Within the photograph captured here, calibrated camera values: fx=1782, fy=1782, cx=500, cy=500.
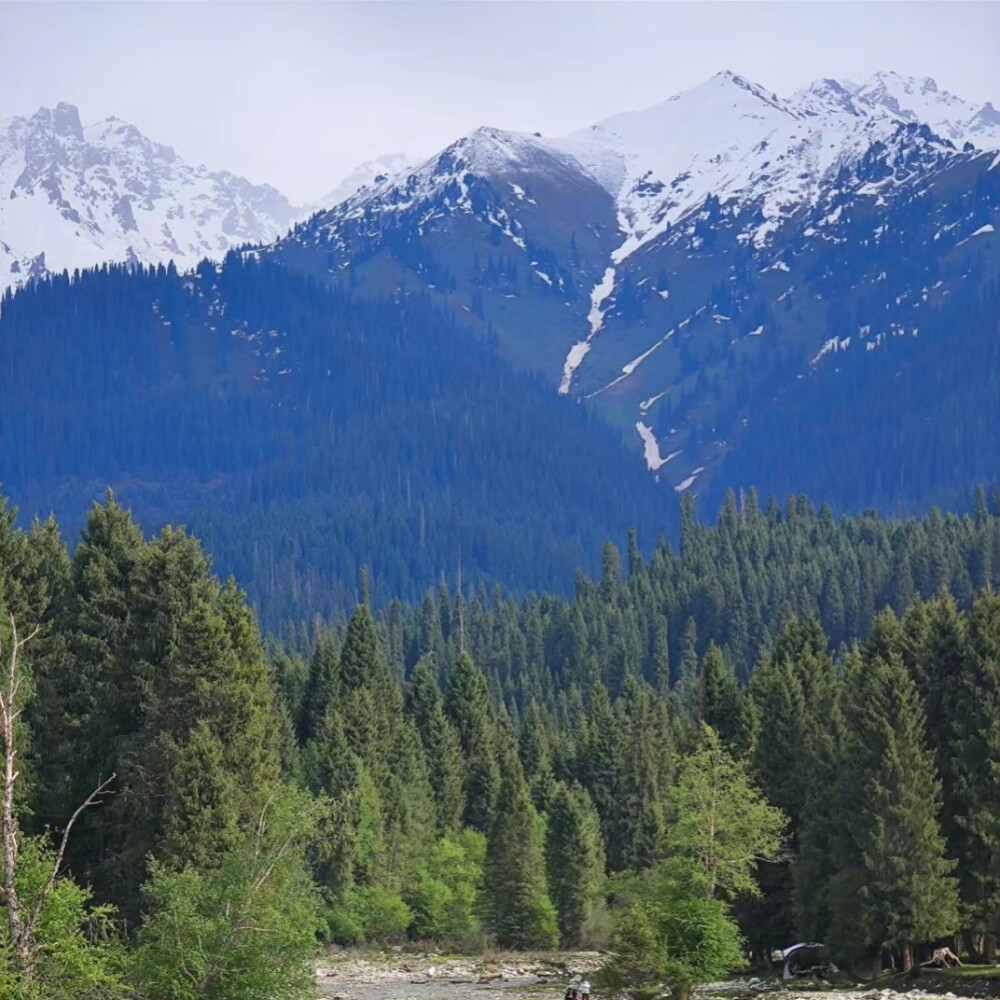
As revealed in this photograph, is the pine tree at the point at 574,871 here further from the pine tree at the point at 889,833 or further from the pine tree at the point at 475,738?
the pine tree at the point at 889,833

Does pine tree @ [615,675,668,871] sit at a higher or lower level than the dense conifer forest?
higher

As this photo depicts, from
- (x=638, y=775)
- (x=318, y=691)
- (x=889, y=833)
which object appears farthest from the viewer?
(x=318, y=691)

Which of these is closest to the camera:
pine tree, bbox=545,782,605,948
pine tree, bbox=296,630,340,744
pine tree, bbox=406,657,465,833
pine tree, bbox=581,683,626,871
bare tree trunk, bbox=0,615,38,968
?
bare tree trunk, bbox=0,615,38,968

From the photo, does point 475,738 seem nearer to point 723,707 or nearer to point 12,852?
point 723,707

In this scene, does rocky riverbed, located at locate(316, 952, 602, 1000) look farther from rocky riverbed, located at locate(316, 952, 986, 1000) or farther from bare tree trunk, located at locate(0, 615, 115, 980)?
bare tree trunk, located at locate(0, 615, 115, 980)

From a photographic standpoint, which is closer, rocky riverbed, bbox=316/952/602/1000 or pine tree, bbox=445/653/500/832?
rocky riverbed, bbox=316/952/602/1000

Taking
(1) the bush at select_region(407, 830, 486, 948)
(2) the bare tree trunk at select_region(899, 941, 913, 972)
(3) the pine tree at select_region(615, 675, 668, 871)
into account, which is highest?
(3) the pine tree at select_region(615, 675, 668, 871)

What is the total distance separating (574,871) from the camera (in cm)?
11169

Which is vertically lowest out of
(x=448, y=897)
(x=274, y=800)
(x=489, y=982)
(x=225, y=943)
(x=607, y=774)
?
(x=225, y=943)

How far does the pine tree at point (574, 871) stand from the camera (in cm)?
11206

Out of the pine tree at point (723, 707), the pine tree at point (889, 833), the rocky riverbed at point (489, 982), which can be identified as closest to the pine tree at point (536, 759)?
the rocky riverbed at point (489, 982)

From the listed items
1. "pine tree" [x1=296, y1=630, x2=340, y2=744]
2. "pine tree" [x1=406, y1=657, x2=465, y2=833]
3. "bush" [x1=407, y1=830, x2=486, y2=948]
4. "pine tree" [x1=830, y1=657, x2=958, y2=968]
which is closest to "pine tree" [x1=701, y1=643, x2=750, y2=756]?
"bush" [x1=407, y1=830, x2=486, y2=948]

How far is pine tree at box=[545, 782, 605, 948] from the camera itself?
112 m

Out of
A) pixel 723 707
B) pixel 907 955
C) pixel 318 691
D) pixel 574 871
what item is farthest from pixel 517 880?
pixel 907 955
